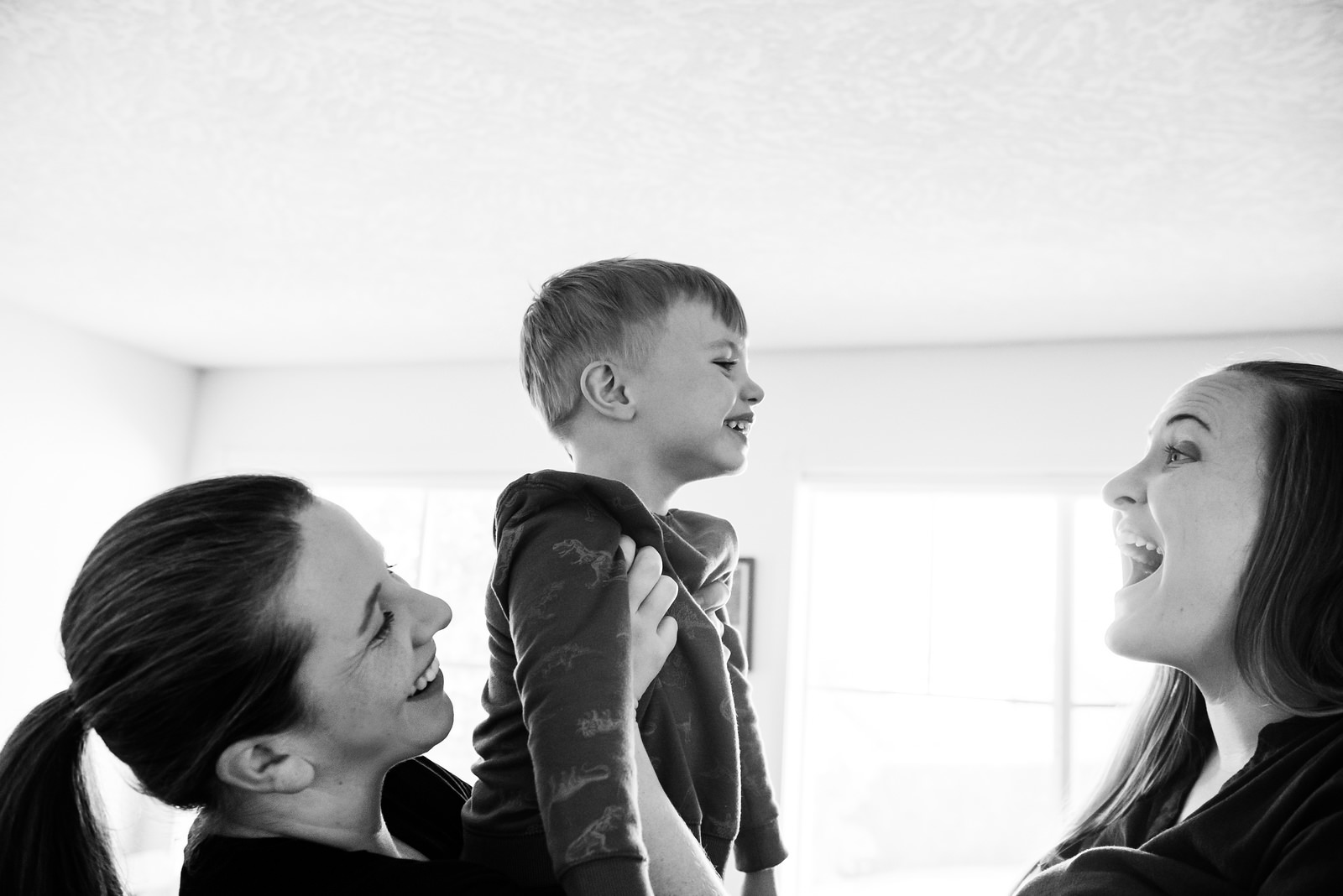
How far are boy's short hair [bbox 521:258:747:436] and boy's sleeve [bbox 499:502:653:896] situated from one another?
13.3 inches

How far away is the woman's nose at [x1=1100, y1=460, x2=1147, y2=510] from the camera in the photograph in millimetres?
1401

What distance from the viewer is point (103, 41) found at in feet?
8.87

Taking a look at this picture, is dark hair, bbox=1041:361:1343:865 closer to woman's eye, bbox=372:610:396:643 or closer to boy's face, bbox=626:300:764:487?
boy's face, bbox=626:300:764:487

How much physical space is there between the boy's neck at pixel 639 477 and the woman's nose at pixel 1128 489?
0.61 m

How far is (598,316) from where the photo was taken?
64.4 inches

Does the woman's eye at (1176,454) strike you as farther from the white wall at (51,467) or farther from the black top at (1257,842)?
the white wall at (51,467)

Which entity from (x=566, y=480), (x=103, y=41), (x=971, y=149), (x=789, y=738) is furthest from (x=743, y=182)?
(x=789, y=738)

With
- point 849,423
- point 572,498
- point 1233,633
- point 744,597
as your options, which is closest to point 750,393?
point 572,498

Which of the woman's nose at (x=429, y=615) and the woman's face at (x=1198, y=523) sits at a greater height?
the woman's face at (x=1198, y=523)

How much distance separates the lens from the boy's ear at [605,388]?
1.59 m

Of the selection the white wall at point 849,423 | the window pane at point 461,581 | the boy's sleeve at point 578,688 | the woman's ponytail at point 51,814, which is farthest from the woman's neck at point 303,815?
the window pane at point 461,581

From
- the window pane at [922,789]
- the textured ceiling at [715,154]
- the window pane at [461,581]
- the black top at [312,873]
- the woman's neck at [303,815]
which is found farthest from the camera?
the window pane at [461,581]

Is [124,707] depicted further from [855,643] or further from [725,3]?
[855,643]

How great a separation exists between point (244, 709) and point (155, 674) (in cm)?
10
